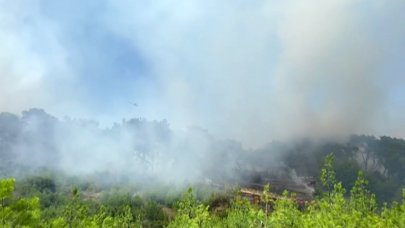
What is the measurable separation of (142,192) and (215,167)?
2602 inches

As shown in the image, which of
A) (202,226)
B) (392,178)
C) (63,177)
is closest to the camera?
(202,226)

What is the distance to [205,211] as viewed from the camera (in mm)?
43312

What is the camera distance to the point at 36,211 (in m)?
22.0

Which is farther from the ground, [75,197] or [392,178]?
[392,178]

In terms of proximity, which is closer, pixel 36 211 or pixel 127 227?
pixel 36 211

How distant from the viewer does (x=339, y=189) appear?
42.1 meters

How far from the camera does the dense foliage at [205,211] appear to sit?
2175cm

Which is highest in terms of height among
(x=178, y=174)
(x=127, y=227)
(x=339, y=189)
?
(x=178, y=174)

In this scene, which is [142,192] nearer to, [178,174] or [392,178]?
[178,174]

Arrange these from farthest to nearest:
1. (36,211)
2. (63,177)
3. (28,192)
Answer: (63,177), (28,192), (36,211)

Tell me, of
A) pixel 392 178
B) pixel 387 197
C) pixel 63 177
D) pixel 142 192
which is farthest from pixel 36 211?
pixel 392 178

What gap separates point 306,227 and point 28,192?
72.5 meters

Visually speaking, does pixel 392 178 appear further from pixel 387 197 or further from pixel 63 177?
pixel 63 177

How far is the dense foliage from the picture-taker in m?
21.8
